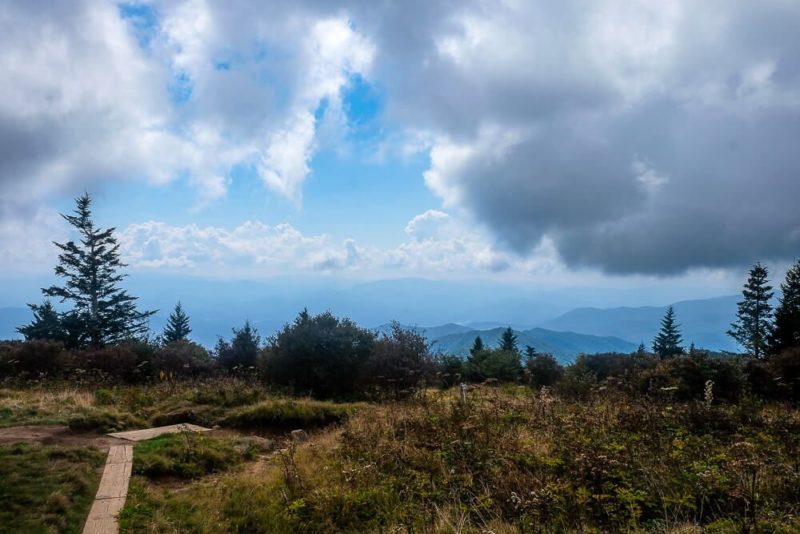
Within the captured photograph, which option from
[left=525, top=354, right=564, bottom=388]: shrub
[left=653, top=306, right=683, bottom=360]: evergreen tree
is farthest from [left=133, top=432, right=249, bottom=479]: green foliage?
[left=653, top=306, right=683, bottom=360]: evergreen tree

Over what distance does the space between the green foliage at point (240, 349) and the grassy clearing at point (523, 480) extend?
16278mm

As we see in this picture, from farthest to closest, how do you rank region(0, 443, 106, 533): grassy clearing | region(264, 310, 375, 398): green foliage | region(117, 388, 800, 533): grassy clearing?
region(264, 310, 375, 398): green foliage
region(0, 443, 106, 533): grassy clearing
region(117, 388, 800, 533): grassy clearing

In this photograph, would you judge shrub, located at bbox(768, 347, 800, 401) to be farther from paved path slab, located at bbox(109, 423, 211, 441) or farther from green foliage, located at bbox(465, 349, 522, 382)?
paved path slab, located at bbox(109, 423, 211, 441)

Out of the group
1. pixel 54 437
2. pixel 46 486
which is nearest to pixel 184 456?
pixel 46 486

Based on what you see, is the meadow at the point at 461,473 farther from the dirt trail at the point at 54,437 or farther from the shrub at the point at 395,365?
the shrub at the point at 395,365

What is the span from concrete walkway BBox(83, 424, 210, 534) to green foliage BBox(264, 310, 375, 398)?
644cm

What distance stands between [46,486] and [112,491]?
2.33 feet

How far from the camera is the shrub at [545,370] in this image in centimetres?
2119

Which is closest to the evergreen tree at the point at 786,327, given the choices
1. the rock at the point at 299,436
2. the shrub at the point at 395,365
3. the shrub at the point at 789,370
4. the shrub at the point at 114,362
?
the shrub at the point at 789,370

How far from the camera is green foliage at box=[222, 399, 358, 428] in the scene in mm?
10430

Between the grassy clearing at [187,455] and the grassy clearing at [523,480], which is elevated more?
the grassy clearing at [523,480]

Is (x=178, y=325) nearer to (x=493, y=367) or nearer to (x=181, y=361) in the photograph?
(x=181, y=361)

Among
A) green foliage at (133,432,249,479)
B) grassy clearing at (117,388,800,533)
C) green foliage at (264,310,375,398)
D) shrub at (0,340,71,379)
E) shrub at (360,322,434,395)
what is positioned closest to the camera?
grassy clearing at (117,388,800,533)

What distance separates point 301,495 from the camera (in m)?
5.61
